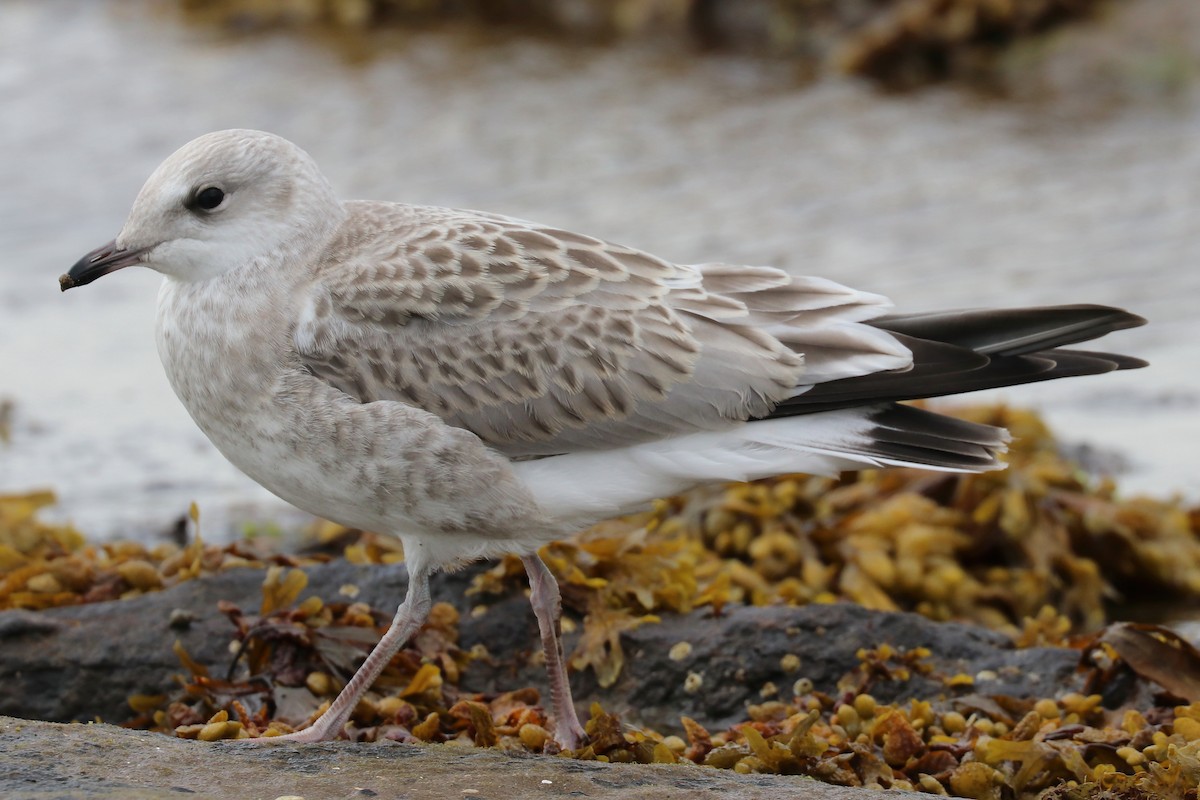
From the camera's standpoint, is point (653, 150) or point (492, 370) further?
point (653, 150)

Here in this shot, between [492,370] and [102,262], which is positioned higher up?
[102,262]


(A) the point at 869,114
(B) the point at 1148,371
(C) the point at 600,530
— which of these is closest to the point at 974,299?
(B) the point at 1148,371

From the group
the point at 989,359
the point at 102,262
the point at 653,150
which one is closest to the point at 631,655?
the point at 989,359

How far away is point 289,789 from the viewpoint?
389cm

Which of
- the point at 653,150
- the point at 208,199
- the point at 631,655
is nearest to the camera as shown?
the point at 208,199

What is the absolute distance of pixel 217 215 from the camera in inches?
201

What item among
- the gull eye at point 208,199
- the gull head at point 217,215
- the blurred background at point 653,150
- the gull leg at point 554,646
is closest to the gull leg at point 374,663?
the gull leg at point 554,646

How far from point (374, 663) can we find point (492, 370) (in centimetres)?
96

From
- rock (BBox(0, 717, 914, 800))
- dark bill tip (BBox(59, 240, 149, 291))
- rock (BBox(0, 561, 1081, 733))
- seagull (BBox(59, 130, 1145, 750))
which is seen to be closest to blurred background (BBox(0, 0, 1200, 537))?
rock (BBox(0, 561, 1081, 733))

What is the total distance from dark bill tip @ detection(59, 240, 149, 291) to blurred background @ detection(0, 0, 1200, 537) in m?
2.95

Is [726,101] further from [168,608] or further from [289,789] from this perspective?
[289,789]

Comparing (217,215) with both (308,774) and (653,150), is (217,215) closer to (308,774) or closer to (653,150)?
(308,774)

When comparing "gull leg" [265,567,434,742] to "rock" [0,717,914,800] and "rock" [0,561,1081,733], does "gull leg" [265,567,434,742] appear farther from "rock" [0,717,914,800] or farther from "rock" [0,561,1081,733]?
"rock" [0,561,1081,733]

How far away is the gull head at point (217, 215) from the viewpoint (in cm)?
505
